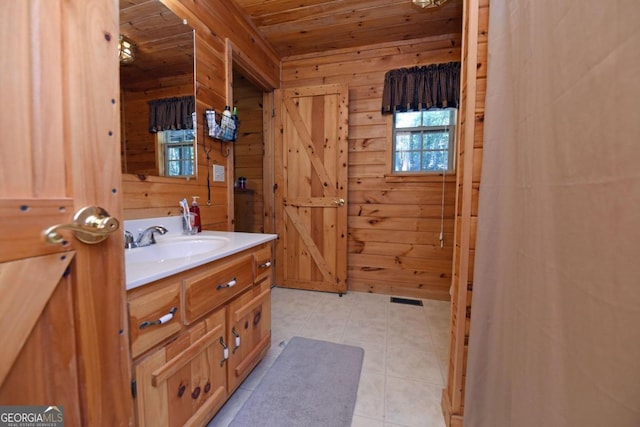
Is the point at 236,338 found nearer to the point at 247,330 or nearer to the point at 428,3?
the point at 247,330

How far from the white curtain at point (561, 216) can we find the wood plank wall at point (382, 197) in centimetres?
175

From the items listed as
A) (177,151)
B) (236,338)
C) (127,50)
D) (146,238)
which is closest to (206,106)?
(177,151)

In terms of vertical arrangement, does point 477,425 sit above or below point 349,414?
above

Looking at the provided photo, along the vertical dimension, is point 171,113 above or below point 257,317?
above

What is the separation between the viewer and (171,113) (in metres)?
1.52

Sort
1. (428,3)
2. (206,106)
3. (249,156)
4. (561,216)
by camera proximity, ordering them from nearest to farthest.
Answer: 1. (561,216)
2. (206,106)
3. (428,3)
4. (249,156)

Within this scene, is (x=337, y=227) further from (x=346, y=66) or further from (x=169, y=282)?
(x=169, y=282)

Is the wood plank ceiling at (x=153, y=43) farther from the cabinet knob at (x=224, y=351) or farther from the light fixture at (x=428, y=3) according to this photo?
the light fixture at (x=428, y=3)

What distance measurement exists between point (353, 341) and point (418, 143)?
2.02m

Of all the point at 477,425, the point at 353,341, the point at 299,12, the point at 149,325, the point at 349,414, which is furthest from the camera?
the point at 299,12

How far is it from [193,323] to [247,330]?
428mm

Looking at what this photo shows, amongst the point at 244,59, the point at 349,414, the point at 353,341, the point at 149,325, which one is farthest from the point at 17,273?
the point at 244,59

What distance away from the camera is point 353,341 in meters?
1.88

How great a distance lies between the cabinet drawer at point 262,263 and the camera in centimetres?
138
